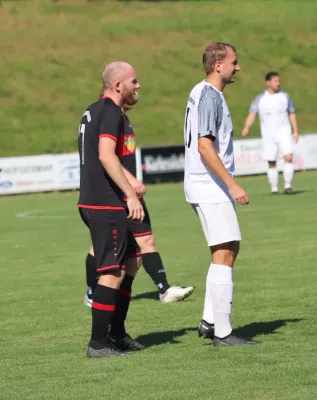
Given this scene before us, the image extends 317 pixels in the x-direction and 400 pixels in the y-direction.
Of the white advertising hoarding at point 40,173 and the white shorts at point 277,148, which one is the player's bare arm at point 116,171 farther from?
the white advertising hoarding at point 40,173

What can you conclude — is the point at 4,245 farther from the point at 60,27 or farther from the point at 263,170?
the point at 60,27

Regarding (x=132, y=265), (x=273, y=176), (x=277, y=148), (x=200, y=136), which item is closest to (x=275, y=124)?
(x=277, y=148)

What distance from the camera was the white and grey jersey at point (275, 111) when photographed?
2145 centimetres

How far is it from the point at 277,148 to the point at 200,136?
47.7 ft

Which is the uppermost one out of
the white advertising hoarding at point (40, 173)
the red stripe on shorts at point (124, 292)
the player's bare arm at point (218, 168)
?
the player's bare arm at point (218, 168)

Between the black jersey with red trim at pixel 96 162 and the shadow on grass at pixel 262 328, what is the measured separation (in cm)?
140

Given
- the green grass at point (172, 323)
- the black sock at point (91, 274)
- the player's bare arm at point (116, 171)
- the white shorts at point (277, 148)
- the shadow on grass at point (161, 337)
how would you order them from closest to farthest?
the green grass at point (172, 323), the player's bare arm at point (116, 171), the shadow on grass at point (161, 337), the black sock at point (91, 274), the white shorts at point (277, 148)

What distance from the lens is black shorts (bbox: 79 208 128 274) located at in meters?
7.41

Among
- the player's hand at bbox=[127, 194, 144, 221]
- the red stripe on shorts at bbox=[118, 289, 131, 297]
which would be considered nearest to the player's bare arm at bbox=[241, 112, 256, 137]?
the red stripe on shorts at bbox=[118, 289, 131, 297]

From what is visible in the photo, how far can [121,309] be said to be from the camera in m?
8.01

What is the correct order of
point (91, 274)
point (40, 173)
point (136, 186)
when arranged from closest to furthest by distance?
point (136, 186)
point (91, 274)
point (40, 173)

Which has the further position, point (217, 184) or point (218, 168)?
point (217, 184)

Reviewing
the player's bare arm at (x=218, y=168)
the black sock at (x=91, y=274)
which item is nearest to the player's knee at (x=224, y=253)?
the player's bare arm at (x=218, y=168)

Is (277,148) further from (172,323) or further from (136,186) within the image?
(136,186)
